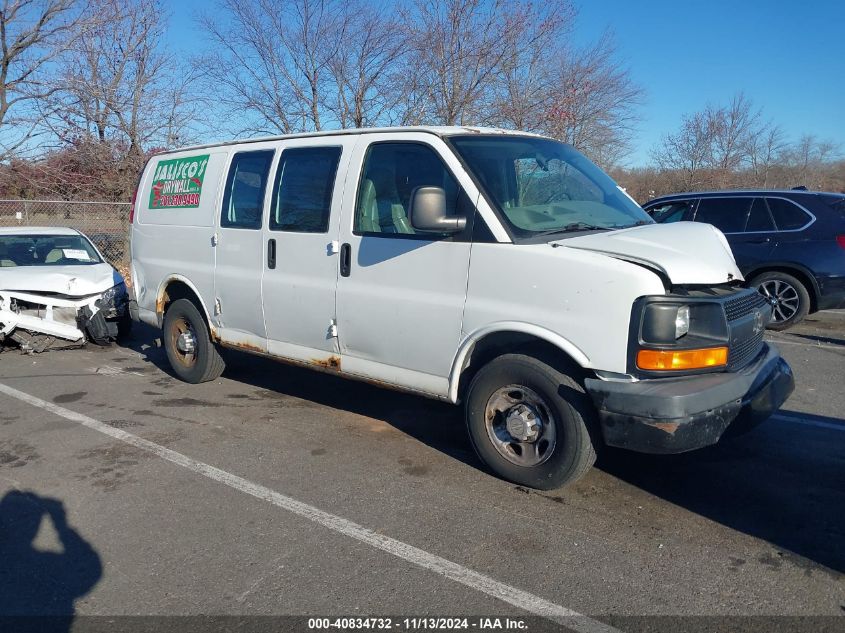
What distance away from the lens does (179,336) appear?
686 cm

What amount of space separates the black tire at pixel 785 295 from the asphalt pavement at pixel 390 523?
11.9 feet

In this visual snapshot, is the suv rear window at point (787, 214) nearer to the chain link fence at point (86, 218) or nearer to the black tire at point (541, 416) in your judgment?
the black tire at point (541, 416)

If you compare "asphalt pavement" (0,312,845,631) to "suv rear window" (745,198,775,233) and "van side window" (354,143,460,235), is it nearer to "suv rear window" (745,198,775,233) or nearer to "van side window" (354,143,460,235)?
"van side window" (354,143,460,235)

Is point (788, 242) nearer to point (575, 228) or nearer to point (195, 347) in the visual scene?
point (575, 228)

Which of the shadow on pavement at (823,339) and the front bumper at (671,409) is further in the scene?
the shadow on pavement at (823,339)

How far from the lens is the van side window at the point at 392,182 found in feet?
15.0

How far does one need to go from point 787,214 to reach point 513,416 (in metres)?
6.89

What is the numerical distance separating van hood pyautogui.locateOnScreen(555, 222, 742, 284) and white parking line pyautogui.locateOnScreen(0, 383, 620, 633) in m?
1.75

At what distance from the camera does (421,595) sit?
10.4 feet

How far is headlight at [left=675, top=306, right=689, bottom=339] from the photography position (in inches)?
144

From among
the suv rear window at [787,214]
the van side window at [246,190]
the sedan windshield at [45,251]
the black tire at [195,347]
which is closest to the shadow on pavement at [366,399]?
the black tire at [195,347]

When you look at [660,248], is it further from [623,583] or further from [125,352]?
[125,352]

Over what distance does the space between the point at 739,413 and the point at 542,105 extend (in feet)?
38.3

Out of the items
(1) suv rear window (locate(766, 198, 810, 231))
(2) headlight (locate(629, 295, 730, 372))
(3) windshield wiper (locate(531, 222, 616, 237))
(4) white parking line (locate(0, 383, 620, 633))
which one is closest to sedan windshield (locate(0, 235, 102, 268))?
(4) white parking line (locate(0, 383, 620, 633))
